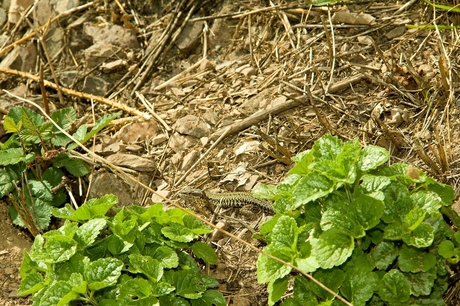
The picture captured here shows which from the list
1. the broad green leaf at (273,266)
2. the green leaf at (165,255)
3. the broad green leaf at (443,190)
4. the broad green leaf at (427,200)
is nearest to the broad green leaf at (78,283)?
the green leaf at (165,255)

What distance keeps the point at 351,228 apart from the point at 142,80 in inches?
107

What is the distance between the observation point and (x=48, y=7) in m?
5.45

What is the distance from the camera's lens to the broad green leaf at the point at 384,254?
8.66 feet

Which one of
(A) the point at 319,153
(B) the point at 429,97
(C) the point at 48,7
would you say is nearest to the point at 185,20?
(C) the point at 48,7

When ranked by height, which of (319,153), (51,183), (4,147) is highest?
(319,153)

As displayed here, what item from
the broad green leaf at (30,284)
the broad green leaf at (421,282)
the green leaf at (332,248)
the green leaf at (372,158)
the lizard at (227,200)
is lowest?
the lizard at (227,200)

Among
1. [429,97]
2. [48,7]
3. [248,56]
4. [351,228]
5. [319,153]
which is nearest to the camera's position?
[351,228]

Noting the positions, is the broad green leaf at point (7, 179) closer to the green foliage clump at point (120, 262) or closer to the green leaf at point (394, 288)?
the green foliage clump at point (120, 262)

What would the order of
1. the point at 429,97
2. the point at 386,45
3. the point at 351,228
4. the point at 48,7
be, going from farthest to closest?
→ the point at 48,7 < the point at 386,45 < the point at 429,97 < the point at 351,228

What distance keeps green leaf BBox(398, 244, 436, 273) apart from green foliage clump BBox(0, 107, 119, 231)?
2.21 meters

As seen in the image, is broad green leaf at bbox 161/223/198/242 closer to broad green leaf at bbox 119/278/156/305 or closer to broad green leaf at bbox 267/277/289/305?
broad green leaf at bbox 119/278/156/305

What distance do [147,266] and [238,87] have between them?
2.01 m

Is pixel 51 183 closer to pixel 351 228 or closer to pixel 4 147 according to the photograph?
pixel 4 147

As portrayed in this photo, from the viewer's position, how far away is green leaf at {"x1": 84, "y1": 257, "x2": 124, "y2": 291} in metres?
2.77
